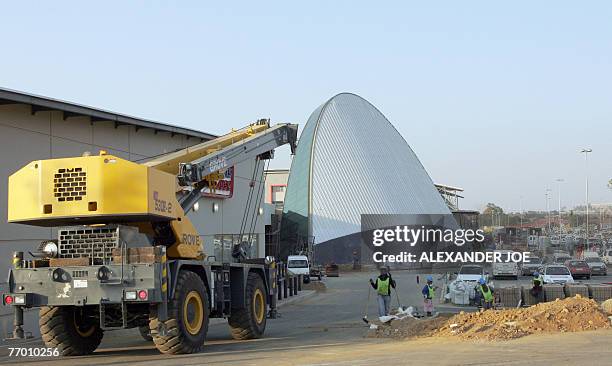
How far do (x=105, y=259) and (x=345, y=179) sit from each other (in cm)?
7300

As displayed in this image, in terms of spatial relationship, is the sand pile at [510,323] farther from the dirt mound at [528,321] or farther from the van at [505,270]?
the van at [505,270]

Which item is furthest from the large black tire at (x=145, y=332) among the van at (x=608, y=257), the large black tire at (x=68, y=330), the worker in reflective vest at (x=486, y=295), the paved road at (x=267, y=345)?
the van at (x=608, y=257)

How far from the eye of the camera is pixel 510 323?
56.4ft

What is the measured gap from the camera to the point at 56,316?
14984 millimetres

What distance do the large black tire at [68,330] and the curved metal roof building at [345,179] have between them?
215ft


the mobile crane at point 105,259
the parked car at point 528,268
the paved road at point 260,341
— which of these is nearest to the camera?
the mobile crane at point 105,259

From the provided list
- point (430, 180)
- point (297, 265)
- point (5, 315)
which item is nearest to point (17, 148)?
point (5, 315)

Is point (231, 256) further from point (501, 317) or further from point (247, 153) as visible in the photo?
point (501, 317)

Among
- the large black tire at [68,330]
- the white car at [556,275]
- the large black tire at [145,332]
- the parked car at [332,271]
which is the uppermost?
the large black tire at [68,330]

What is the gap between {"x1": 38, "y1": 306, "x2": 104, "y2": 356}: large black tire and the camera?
15.0 metres

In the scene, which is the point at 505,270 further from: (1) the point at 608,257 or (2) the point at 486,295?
(2) the point at 486,295

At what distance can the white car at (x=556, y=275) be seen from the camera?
127 ft

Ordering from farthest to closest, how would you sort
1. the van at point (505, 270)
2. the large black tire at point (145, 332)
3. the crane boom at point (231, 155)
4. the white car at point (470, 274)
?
the van at point (505, 270), the white car at point (470, 274), the large black tire at point (145, 332), the crane boom at point (231, 155)

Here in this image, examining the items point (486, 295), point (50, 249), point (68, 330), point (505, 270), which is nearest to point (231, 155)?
point (50, 249)
